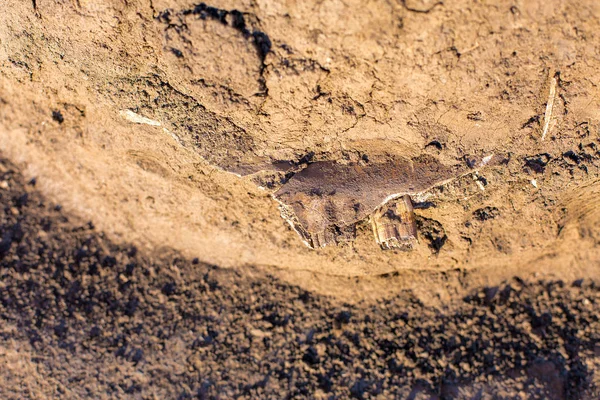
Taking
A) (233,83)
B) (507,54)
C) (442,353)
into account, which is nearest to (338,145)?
(233,83)

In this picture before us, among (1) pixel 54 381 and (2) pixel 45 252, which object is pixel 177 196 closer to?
(2) pixel 45 252

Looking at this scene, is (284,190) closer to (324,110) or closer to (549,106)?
(324,110)

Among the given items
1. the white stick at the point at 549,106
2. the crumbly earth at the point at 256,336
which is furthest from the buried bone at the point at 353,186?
the crumbly earth at the point at 256,336

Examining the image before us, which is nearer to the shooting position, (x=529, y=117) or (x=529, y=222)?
(x=529, y=117)

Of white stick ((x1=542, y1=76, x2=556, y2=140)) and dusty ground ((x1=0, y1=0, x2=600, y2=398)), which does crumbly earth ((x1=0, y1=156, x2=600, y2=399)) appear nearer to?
dusty ground ((x1=0, y1=0, x2=600, y2=398))

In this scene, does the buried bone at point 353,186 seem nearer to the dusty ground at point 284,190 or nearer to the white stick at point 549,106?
the dusty ground at point 284,190

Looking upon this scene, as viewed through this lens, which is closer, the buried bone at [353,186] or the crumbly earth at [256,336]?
the buried bone at [353,186]

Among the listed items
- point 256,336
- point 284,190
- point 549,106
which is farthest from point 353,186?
point 256,336
